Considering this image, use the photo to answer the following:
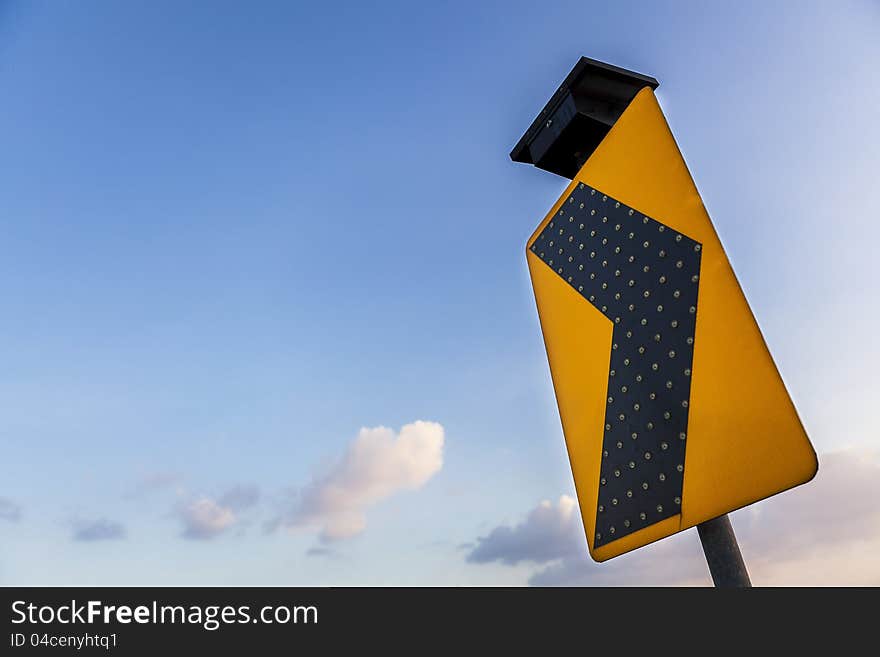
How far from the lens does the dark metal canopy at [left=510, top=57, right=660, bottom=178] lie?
91.0 inches

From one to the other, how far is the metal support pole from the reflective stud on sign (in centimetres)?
15

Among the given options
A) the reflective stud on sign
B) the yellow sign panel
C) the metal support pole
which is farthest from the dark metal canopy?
the metal support pole

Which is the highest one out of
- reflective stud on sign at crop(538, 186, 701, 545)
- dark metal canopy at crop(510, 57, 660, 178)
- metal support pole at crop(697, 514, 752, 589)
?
dark metal canopy at crop(510, 57, 660, 178)

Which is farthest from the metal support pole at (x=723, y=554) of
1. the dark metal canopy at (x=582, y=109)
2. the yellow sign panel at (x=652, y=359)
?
the dark metal canopy at (x=582, y=109)

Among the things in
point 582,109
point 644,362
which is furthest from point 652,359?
point 582,109

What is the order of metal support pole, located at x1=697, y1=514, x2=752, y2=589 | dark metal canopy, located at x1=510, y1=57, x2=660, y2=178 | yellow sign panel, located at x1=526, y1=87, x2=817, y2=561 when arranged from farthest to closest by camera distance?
dark metal canopy, located at x1=510, y1=57, x2=660, y2=178, metal support pole, located at x1=697, y1=514, x2=752, y2=589, yellow sign panel, located at x1=526, y1=87, x2=817, y2=561

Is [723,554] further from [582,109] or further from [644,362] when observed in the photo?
[582,109]

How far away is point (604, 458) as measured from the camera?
1.79 meters

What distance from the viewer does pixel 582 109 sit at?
2303mm

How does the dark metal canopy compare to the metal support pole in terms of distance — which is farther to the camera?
the dark metal canopy

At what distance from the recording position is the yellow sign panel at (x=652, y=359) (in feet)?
4.73

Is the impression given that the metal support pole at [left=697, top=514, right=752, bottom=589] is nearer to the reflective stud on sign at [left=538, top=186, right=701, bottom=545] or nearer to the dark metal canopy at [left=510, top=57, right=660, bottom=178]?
the reflective stud on sign at [left=538, top=186, right=701, bottom=545]

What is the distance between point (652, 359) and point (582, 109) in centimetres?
113
